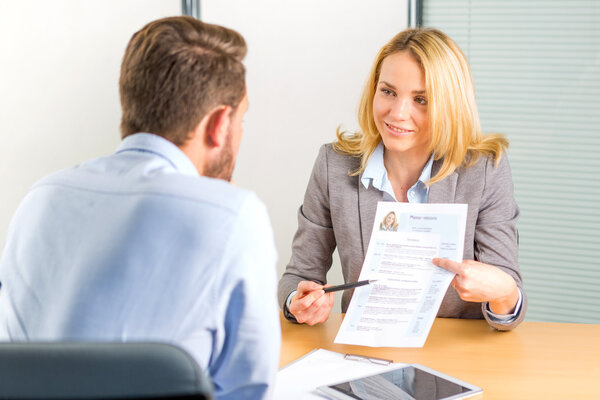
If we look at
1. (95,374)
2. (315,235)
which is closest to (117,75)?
(315,235)

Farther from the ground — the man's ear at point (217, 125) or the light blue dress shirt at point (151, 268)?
the man's ear at point (217, 125)

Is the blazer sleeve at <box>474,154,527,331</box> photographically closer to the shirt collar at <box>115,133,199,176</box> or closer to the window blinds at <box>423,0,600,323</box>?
the shirt collar at <box>115,133,199,176</box>

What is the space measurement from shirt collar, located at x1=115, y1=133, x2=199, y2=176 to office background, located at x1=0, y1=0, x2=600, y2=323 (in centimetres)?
200

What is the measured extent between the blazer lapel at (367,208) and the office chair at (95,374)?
128 cm

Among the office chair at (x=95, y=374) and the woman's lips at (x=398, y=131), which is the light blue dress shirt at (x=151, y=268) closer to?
the office chair at (x=95, y=374)

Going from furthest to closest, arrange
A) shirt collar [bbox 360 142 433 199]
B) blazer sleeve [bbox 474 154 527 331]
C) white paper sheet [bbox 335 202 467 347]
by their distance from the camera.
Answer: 1. shirt collar [bbox 360 142 433 199]
2. blazer sleeve [bbox 474 154 527 331]
3. white paper sheet [bbox 335 202 467 347]

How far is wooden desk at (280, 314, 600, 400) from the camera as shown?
1284 millimetres

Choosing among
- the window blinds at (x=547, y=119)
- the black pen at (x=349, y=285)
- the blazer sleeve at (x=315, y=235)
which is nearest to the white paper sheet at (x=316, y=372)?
the black pen at (x=349, y=285)

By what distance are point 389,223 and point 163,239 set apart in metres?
0.82

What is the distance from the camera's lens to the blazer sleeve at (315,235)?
1862mm

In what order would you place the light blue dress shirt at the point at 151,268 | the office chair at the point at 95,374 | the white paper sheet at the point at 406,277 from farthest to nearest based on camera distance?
the white paper sheet at the point at 406,277 → the light blue dress shirt at the point at 151,268 → the office chair at the point at 95,374

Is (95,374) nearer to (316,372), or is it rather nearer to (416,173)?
(316,372)

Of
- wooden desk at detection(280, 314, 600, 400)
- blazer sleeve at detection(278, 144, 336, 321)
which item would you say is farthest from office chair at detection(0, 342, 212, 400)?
blazer sleeve at detection(278, 144, 336, 321)

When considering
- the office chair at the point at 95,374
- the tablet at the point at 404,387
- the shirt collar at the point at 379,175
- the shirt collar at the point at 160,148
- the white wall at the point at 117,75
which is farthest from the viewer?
the white wall at the point at 117,75
